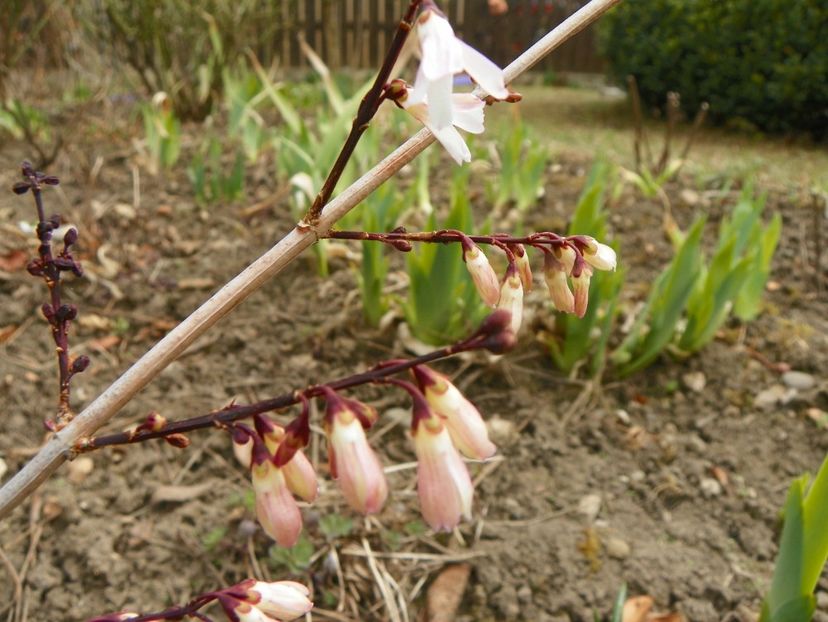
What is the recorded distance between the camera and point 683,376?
2.33 meters

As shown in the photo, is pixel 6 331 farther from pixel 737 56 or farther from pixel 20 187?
pixel 737 56

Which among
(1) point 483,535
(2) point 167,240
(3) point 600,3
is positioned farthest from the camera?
(2) point 167,240

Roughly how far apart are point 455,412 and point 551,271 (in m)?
0.26

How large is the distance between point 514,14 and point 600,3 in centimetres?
1192

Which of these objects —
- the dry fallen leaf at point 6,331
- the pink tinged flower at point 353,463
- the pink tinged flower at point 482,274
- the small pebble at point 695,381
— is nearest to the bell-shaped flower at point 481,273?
the pink tinged flower at point 482,274

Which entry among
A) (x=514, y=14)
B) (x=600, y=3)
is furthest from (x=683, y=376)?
(x=514, y=14)

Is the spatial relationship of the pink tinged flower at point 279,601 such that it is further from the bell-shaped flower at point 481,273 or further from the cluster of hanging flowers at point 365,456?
the bell-shaped flower at point 481,273

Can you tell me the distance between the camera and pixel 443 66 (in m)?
0.61

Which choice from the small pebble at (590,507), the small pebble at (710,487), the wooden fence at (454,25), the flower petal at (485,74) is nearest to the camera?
the flower petal at (485,74)

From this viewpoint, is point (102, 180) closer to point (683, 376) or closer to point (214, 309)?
point (683, 376)

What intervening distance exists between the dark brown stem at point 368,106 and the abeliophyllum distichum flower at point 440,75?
13 mm

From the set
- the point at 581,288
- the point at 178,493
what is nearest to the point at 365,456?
the point at 581,288

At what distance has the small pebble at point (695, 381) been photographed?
90.1 inches

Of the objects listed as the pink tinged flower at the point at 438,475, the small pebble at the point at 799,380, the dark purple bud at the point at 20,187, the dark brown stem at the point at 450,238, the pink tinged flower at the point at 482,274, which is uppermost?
the dark purple bud at the point at 20,187
